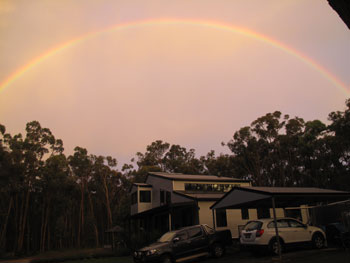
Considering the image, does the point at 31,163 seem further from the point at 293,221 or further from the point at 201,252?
the point at 293,221

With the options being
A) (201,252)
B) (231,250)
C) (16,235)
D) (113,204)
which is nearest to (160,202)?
(231,250)

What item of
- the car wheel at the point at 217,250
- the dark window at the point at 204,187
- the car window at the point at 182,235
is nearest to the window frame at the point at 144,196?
the dark window at the point at 204,187

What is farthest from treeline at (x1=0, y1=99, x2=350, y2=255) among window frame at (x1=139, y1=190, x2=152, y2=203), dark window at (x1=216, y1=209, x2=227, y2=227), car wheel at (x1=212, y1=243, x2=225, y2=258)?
car wheel at (x1=212, y1=243, x2=225, y2=258)

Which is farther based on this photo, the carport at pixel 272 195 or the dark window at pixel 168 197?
the dark window at pixel 168 197

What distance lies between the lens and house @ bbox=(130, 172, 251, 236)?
23309 mm

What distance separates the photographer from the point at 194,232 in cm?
1425

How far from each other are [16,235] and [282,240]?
36.9m

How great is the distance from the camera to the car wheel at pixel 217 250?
47.8 feet

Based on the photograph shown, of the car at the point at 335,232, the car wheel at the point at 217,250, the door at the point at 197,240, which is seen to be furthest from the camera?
the car at the point at 335,232

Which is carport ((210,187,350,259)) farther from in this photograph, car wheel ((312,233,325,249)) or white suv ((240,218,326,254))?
car wheel ((312,233,325,249))

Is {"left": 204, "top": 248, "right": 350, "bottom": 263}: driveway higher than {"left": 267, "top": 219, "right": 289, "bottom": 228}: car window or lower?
lower

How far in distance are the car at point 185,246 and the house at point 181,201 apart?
6.39m

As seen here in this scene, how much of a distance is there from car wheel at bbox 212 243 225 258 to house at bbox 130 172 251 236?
642cm

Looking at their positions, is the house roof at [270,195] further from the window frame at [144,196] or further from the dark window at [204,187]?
the window frame at [144,196]
